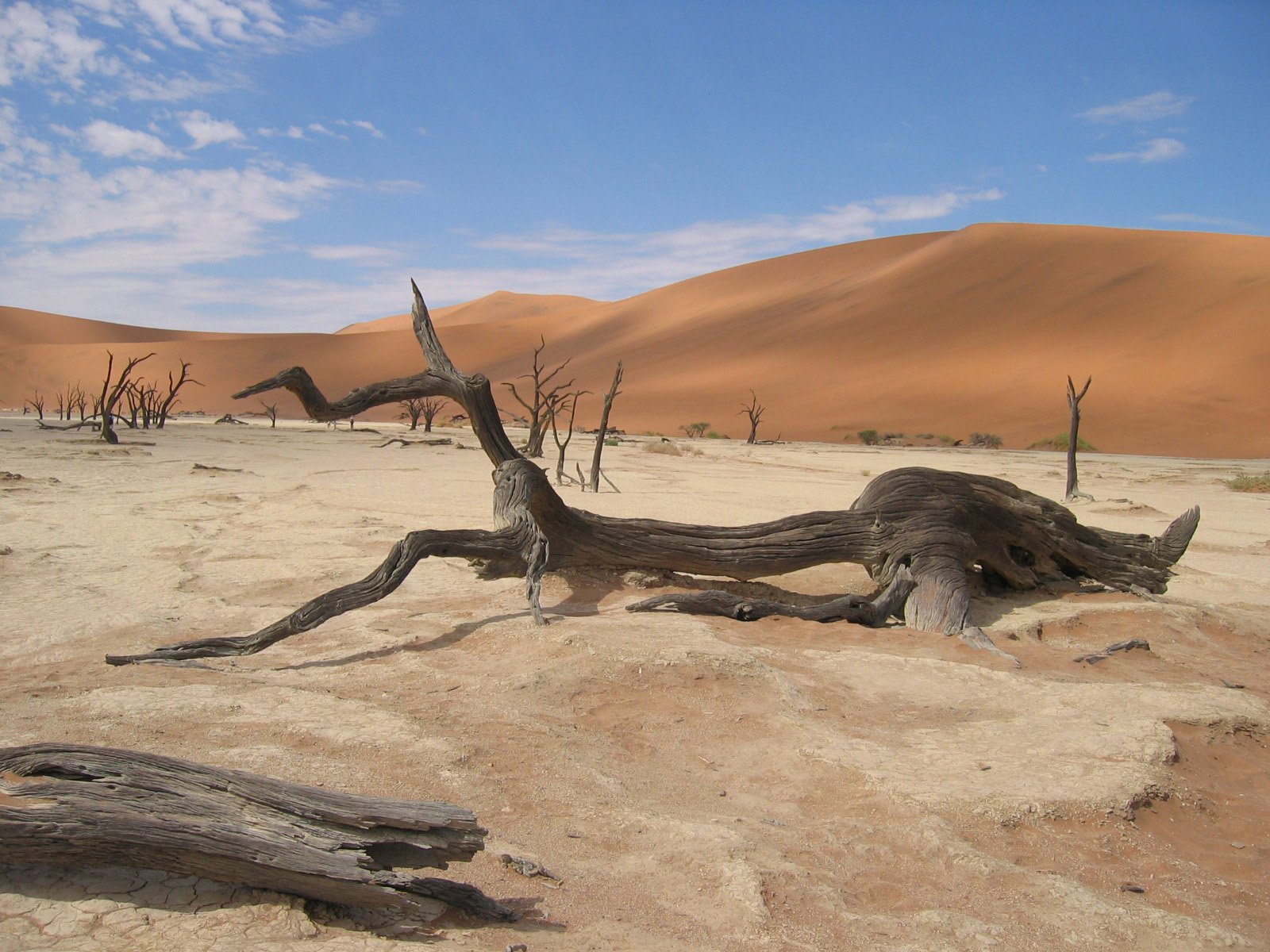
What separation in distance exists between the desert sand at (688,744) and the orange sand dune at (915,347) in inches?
1061

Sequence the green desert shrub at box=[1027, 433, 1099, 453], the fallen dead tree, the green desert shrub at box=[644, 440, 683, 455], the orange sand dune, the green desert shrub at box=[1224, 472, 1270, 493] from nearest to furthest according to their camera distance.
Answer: the fallen dead tree, the green desert shrub at box=[1224, 472, 1270, 493], the green desert shrub at box=[644, 440, 683, 455], the green desert shrub at box=[1027, 433, 1099, 453], the orange sand dune

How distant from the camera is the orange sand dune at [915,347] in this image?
33.9 m

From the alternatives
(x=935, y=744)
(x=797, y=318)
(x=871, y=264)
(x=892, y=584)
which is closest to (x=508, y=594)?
(x=892, y=584)

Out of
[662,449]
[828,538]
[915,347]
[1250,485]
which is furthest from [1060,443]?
[828,538]

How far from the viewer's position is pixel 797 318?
60.1 metres

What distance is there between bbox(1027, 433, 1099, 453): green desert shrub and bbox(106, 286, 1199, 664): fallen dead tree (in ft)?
75.5

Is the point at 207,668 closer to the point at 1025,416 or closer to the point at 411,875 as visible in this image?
the point at 411,875

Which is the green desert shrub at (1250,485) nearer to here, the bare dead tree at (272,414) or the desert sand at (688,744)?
the desert sand at (688,744)

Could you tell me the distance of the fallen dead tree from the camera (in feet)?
17.0

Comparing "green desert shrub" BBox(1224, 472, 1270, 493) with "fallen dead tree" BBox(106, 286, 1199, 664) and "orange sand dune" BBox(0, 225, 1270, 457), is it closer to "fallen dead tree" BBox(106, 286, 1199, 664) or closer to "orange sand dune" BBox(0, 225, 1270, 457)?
"fallen dead tree" BBox(106, 286, 1199, 664)

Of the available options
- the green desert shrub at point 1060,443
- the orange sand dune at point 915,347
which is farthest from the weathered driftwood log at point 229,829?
the orange sand dune at point 915,347

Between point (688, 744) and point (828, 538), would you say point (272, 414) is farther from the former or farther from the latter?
point (688, 744)

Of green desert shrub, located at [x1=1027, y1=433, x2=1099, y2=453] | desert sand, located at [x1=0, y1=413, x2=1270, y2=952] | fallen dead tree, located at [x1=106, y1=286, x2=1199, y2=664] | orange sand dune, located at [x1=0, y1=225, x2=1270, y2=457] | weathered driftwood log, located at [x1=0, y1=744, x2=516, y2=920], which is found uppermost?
orange sand dune, located at [x1=0, y1=225, x2=1270, y2=457]

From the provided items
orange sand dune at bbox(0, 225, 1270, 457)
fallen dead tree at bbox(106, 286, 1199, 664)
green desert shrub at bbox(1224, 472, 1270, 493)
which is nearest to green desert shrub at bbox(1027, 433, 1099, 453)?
orange sand dune at bbox(0, 225, 1270, 457)
